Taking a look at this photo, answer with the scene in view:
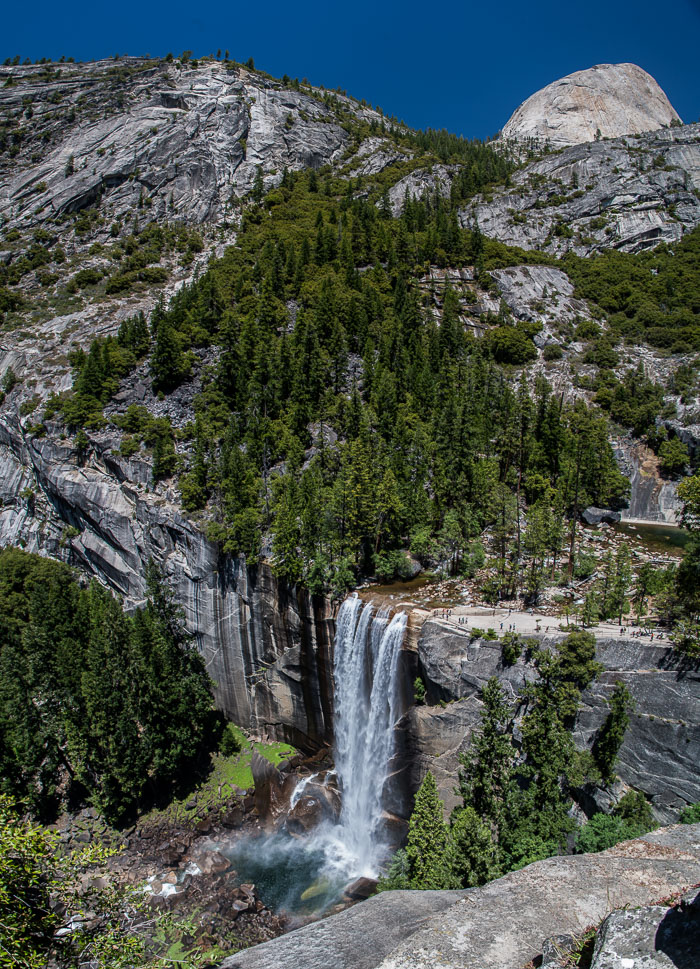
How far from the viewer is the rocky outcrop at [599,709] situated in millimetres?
28938

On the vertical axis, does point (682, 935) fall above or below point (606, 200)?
below

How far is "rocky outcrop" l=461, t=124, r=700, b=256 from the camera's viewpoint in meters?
106

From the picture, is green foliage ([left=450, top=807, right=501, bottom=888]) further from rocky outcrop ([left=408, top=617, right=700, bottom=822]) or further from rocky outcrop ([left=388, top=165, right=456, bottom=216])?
rocky outcrop ([left=388, top=165, right=456, bottom=216])

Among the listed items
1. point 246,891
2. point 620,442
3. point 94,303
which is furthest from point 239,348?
point 246,891

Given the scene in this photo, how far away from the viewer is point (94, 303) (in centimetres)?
9506

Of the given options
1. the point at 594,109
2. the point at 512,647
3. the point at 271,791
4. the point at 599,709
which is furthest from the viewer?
the point at 594,109

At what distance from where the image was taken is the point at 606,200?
111875mm

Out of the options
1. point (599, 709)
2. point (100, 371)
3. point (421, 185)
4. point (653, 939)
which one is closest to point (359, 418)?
point (100, 371)

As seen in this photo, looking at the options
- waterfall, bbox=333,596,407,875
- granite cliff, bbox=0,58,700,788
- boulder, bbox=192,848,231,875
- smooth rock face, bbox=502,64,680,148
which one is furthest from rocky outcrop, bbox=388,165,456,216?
→ boulder, bbox=192,848,231,875

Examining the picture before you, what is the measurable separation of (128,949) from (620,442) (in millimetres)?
68152

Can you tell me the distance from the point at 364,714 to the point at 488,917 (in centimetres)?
2696

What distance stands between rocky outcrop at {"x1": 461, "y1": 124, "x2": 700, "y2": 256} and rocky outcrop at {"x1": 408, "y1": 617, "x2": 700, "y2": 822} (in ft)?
321

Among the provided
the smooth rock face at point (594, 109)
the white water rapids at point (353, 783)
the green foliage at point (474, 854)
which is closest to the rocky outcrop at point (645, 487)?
the white water rapids at point (353, 783)

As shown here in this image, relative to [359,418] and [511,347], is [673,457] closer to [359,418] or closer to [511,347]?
[511,347]
